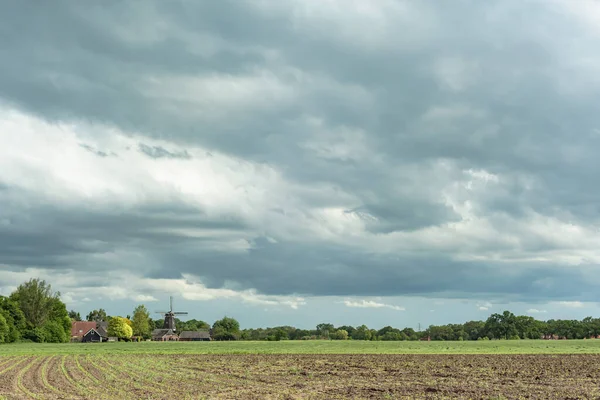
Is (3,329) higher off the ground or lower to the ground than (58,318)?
lower

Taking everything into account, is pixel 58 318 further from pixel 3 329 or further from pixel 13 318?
pixel 3 329

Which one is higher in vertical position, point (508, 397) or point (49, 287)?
point (49, 287)

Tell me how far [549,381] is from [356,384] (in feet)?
40.2

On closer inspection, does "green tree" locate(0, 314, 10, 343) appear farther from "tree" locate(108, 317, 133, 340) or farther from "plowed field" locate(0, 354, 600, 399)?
"plowed field" locate(0, 354, 600, 399)

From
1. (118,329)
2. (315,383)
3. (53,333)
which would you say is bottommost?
(315,383)

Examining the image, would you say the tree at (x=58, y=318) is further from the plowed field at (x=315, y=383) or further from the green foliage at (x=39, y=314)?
the plowed field at (x=315, y=383)

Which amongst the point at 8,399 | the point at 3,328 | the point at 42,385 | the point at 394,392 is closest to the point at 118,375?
the point at 42,385

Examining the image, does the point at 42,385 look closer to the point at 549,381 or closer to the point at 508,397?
the point at 508,397

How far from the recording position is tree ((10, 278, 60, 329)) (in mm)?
165500

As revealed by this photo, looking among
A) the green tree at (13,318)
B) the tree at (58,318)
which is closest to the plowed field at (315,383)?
the green tree at (13,318)

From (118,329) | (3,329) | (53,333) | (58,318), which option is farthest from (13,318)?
(118,329)

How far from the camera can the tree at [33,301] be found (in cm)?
16550

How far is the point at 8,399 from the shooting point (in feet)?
95.1

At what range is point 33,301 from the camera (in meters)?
167
